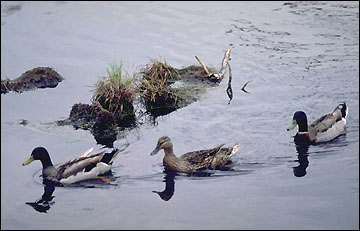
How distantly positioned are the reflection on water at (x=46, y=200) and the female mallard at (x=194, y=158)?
215 cm

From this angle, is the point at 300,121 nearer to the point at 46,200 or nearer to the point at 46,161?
the point at 46,161

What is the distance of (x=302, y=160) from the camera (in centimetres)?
1519

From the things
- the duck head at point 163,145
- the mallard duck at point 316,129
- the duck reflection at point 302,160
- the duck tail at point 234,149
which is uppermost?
the mallard duck at point 316,129

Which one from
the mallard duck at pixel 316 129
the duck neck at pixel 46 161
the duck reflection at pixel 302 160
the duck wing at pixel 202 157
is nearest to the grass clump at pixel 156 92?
the mallard duck at pixel 316 129

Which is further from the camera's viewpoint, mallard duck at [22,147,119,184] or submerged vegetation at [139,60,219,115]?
submerged vegetation at [139,60,219,115]

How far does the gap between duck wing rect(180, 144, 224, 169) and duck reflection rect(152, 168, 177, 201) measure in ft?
1.32

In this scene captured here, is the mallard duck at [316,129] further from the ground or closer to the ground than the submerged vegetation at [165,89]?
closer to the ground

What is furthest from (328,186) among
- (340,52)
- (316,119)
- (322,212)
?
(340,52)

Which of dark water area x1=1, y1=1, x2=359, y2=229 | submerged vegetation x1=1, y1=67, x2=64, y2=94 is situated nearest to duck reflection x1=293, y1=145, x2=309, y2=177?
dark water area x1=1, y1=1, x2=359, y2=229

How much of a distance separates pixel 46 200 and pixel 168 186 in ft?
7.76

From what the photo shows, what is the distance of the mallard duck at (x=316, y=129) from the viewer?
52.4 ft

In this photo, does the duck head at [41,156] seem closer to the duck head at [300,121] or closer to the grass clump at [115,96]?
the grass clump at [115,96]

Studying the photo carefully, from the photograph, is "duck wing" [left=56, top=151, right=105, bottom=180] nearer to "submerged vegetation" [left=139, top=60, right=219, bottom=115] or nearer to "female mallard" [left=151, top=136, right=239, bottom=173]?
"female mallard" [left=151, top=136, right=239, bottom=173]

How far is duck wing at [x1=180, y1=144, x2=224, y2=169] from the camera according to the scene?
48.2ft
